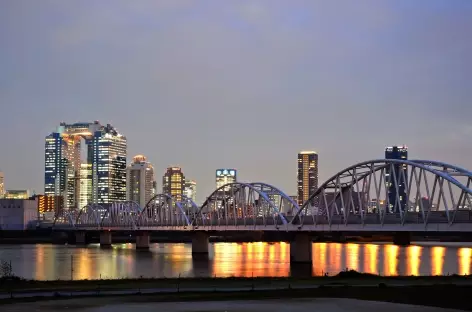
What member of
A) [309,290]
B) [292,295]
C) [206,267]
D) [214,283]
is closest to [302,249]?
[206,267]

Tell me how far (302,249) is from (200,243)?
176ft

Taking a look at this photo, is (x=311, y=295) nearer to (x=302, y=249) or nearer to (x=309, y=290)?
(x=309, y=290)

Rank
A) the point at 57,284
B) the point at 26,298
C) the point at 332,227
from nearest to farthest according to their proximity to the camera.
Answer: the point at 26,298 → the point at 57,284 → the point at 332,227

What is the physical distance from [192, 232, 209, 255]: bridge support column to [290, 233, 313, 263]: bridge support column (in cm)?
4658

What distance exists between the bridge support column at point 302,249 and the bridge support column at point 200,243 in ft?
153

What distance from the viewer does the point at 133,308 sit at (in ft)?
149

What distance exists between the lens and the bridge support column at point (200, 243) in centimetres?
16888

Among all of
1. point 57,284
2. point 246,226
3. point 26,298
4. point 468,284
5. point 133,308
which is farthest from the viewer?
point 246,226

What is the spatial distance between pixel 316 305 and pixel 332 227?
60.3 metres

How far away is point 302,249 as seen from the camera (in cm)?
12250

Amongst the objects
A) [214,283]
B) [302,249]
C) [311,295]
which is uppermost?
[311,295]

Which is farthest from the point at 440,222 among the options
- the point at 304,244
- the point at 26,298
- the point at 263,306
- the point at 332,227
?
the point at 26,298

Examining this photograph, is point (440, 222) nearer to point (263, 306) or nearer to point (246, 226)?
point (263, 306)

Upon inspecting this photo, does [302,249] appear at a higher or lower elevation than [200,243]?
higher
